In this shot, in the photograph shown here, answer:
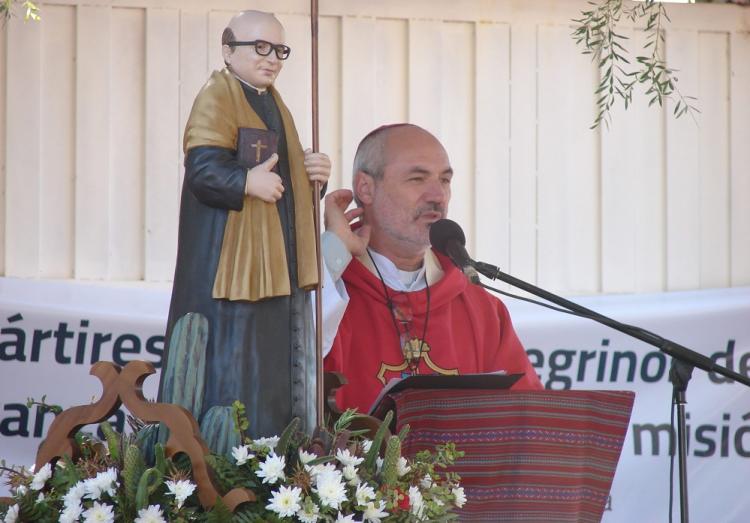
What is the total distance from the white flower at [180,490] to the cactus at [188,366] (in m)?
0.29

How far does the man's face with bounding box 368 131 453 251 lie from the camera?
14.0 feet

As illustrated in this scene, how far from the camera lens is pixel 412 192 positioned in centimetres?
427

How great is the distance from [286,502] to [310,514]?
5cm

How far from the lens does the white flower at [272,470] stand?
8.05ft

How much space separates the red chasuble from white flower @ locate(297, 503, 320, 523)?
5.46 ft

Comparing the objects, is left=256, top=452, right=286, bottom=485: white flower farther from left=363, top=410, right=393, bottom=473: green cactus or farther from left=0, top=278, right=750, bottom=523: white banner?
left=0, top=278, right=750, bottom=523: white banner

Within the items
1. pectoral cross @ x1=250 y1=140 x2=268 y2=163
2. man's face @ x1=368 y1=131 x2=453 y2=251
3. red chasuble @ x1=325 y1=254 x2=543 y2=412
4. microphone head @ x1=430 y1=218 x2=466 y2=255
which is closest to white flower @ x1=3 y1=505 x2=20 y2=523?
pectoral cross @ x1=250 y1=140 x2=268 y2=163

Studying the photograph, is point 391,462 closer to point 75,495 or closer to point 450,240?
point 75,495

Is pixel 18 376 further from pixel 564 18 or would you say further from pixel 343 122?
pixel 564 18

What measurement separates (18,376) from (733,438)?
3.11 metres

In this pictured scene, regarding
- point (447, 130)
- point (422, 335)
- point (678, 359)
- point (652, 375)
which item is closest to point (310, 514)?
point (678, 359)

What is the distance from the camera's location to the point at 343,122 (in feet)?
18.0

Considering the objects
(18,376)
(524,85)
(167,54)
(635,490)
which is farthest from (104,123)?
(635,490)

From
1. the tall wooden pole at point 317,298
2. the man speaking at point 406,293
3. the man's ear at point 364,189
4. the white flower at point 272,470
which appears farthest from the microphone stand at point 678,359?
the man's ear at point 364,189
